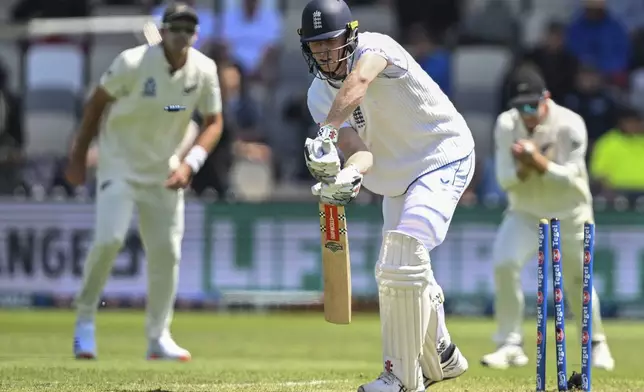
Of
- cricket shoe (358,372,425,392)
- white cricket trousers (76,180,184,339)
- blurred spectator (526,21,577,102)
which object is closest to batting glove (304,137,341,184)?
cricket shoe (358,372,425,392)

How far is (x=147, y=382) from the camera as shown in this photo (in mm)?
7086

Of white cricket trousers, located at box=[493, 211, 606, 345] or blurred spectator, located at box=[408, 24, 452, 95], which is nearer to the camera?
white cricket trousers, located at box=[493, 211, 606, 345]

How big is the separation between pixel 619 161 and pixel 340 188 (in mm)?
9059

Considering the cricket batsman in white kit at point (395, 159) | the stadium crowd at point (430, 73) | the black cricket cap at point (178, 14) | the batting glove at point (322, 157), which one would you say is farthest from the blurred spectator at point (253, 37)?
the batting glove at point (322, 157)

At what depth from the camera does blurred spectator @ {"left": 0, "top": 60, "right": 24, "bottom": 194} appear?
14.7m

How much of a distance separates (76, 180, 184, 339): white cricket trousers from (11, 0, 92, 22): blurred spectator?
750cm

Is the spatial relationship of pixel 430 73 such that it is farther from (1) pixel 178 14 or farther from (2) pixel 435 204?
(2) pixel 435 204

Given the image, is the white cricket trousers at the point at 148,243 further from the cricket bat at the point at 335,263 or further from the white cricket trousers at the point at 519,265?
the cricket bat at the point at 335,263

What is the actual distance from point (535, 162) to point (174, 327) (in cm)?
414

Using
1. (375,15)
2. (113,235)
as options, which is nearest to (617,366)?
(113,235)

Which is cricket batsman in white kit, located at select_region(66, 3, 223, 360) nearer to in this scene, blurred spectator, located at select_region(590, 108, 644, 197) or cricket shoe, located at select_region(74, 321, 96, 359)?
cricket shoe, located at select_region(74, 321, 96, 359)

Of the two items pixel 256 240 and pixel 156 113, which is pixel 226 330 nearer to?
pixel 256 240

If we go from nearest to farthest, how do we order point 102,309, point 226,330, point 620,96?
1. point 226,330
2. point 102,309
3. point 620,96

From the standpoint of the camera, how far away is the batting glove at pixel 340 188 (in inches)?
221
